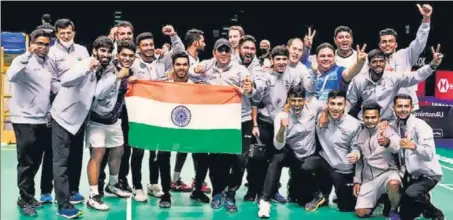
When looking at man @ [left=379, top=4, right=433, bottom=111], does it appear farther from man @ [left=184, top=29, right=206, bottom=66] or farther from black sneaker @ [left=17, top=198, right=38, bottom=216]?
black sneaker @ [left=17, top=198, right=38, bottom=216]

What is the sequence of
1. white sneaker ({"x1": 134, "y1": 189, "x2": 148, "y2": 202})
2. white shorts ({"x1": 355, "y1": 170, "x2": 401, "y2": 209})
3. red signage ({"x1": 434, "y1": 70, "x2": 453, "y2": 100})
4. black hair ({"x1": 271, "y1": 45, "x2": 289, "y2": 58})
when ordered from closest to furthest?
white shorts ({"x1": 355, "y1": 170, "x2": 401, "y2": 209}) < black hair ({"x1": 271, "y1": 45, "x2": 289, "y2": 58}) < white sneaker ({"x1": 134, "y1": 189, "x2": 148, "y2": 202}) < red signage ({"x1": 434, "y1": 70, "x2": 453, "y2": 100})

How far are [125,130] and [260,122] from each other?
147 centimetres

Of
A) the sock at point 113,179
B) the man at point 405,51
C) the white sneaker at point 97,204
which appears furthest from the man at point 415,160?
the sock at point 113,179

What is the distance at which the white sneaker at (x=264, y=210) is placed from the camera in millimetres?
5986

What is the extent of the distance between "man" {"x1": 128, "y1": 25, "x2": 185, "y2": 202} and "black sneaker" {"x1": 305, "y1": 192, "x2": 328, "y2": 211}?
61.9 inches

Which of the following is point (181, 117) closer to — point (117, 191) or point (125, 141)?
point (125, 141)

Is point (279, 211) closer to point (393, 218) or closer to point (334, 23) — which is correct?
point (393, 218)

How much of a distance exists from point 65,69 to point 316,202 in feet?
9.48

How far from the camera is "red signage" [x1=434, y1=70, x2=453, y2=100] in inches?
483

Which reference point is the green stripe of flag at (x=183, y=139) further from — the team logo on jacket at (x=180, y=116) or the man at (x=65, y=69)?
the man at (x=65, y=69)

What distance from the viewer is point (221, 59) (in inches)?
247

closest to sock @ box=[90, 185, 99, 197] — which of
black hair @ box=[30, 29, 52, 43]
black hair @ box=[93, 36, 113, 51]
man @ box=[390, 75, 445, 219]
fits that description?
black hair @ box=[93, 36, 113, 51]

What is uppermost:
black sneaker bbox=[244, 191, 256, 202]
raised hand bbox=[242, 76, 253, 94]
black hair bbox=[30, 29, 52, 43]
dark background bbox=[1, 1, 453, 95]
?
dark background bbox=[1, 1, 453, 95]

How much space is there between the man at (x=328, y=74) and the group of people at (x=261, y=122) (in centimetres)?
1
